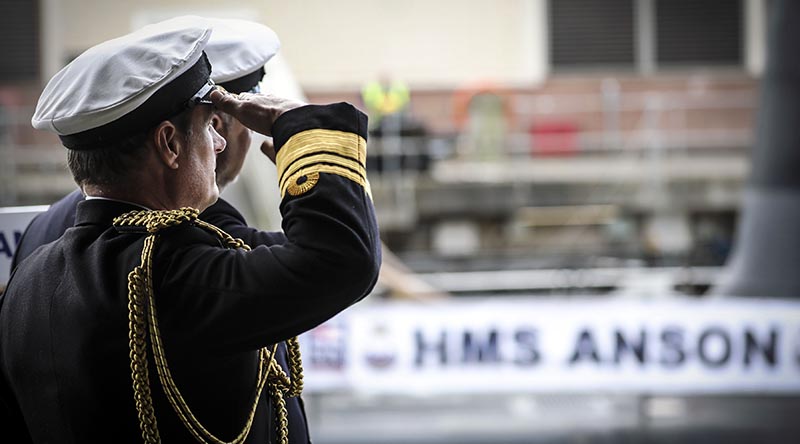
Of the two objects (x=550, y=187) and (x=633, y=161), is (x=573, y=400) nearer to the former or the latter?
(x=550, y=187)

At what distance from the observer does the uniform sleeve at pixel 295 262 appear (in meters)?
1.35

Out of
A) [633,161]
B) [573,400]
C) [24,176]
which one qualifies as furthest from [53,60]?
[573,400]

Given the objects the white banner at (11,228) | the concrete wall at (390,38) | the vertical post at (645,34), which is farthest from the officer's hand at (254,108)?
the vertical post at (645,34)

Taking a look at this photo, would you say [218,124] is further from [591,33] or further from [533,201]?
[591,33]

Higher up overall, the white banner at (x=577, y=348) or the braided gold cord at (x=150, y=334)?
the braided gold cord at (x=150, y=334)

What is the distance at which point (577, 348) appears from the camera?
238 inches

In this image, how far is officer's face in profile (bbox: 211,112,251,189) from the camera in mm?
1801

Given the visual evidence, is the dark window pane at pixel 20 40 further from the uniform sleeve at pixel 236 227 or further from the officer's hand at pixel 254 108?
the officer's hand at pixel 254 108

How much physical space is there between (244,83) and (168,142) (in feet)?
1.56

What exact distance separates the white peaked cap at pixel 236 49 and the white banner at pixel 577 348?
13.8 feet

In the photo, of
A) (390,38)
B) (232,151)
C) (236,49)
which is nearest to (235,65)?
(236,49)

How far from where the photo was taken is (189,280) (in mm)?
1385

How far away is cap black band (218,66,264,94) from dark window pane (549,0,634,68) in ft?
47.7

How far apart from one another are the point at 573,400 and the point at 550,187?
6323 mm
